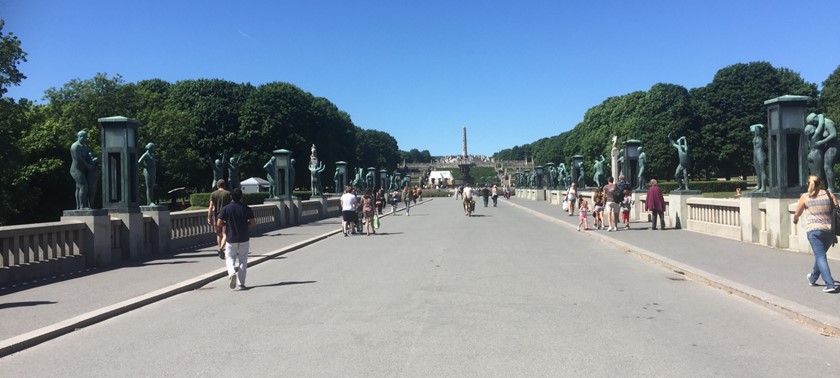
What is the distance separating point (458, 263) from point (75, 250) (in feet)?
25.2

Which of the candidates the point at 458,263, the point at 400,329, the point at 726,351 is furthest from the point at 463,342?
the point at 458,263

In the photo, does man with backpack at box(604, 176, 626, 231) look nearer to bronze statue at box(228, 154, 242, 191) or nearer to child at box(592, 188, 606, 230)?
child at box(592, 188, 606, 230)

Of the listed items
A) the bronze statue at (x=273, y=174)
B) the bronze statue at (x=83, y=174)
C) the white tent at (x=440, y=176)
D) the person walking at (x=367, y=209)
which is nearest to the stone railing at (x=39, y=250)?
the bronze statue at (x=83, y=174)

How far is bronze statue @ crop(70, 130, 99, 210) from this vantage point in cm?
1404

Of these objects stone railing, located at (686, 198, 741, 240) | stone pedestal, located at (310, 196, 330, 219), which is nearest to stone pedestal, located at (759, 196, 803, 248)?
stone railing, located at (686, 198, 741, 240)

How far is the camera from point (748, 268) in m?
12.2

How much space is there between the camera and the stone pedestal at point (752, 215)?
16.4 metres

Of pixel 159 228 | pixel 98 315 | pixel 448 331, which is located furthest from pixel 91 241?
pixel 448 331

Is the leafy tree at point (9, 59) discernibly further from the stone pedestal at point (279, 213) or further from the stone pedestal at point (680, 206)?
the stone pedestal at point (680, 206)

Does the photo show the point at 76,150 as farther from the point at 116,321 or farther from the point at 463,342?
the point at 463,342

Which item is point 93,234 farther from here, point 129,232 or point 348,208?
point 348,208

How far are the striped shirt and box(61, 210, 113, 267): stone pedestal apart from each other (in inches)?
499

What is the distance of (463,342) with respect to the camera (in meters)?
6.94

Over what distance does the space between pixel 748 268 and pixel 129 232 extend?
12.8 m
